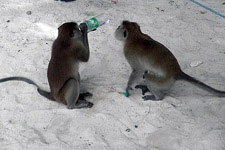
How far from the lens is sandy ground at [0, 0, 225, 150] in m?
3.96

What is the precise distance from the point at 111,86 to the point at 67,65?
1032mm

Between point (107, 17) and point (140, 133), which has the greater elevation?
point (107, 17)

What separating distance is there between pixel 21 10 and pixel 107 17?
2.16 metres

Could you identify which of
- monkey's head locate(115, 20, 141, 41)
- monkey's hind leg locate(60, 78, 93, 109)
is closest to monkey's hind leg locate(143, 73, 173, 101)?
monkey's head locate(115, 20, 141, 41)

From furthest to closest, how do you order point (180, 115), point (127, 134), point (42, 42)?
1. point (42, 42)
2. point (180, 115)
3. point (127, 134)

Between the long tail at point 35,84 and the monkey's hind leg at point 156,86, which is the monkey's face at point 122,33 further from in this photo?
the long tail at point 35,84

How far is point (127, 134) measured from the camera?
404 cm

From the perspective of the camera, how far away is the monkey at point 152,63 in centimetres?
426

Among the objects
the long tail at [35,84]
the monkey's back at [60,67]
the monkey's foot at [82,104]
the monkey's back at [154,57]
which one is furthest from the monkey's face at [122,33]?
the long tail at [35,84]

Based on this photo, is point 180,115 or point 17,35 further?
point 17,35

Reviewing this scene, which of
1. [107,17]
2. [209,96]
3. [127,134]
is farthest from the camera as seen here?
[107,17]

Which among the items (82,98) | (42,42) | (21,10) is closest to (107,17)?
(42,42)

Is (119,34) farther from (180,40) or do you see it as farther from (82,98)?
(180,40)

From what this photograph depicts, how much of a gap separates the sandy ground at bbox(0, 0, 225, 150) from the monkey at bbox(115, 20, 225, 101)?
33 cm
